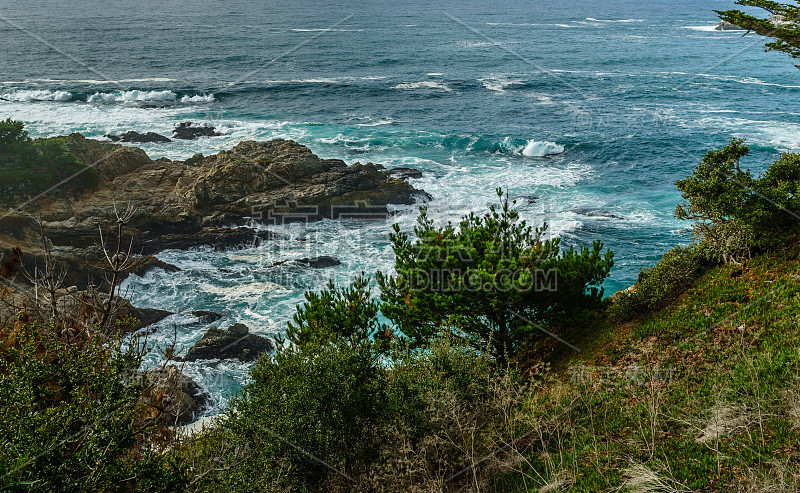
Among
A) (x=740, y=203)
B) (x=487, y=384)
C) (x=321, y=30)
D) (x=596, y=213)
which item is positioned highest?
(x=321, y=30)

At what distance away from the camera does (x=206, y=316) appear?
24469 millimetres

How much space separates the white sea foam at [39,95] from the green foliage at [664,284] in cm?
6765

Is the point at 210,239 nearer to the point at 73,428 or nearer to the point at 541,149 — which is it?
the point at 73,428

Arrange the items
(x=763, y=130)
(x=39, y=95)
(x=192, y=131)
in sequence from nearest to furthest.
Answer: (x=763, y=130)
(x=192, y=131)
(x=39, y=95)

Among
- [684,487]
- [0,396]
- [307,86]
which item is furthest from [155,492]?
[307,86]

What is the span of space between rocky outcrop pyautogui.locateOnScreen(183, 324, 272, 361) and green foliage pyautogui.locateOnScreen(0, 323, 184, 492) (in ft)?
41.8

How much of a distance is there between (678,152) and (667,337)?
36.4m

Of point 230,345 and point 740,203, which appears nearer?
point 740,203

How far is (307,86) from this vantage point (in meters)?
67.6

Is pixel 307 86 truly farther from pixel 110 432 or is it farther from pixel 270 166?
pixel 110 432

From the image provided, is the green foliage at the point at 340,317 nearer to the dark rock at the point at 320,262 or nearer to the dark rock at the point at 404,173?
the dark rock at the point at 320,262

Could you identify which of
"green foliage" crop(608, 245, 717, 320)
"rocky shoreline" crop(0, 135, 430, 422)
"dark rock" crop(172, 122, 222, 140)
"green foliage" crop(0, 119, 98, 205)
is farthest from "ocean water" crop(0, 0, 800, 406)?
"green foliage" crop(608, 245, 717, 320)

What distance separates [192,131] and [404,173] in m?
23.1

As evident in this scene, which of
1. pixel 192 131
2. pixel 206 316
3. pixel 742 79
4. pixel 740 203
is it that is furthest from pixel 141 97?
pixel 742 79
